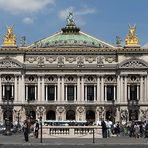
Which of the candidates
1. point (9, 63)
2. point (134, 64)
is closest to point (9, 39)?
point (9, 63)

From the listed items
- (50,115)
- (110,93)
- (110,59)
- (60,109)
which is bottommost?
(50,115)

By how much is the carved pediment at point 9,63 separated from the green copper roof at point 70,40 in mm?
13753

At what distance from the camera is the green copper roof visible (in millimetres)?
158000

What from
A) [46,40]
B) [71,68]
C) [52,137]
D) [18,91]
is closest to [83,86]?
[71,68]

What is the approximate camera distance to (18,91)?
5610 inches

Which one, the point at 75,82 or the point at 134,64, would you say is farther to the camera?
the point at 75,82

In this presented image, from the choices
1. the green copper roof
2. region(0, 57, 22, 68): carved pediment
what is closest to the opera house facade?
region(0, 57, 22, 68): carved pediment

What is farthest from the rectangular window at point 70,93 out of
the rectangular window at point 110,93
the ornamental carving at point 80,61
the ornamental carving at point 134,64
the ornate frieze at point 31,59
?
the ornamental carving at point 134,64

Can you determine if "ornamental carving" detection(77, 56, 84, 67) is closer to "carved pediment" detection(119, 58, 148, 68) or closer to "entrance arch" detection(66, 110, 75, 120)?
"carved pediment" detection(119, 58, 148, 68)

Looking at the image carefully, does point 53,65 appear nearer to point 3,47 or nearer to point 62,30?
point 3,47

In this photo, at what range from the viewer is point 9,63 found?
14300 centimetres

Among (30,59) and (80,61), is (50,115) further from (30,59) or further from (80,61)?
(80,61)

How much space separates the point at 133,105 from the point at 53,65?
19.1 m

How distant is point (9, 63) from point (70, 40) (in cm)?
2340
